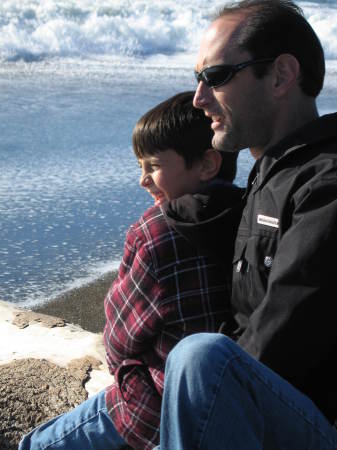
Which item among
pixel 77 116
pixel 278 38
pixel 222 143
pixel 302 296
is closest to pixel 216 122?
pixel 222 143

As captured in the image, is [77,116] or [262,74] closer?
[262,74]

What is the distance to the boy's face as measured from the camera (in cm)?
253

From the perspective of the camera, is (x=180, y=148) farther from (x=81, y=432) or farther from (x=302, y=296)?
(x=81, y=432)

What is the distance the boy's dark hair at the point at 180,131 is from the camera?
2.51m

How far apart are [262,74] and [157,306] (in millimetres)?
777

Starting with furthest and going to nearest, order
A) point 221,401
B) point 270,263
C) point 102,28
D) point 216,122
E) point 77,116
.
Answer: point 102,28
point 77,116
point 216,122
point 270,263
point 221,401

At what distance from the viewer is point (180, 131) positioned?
8.25ft

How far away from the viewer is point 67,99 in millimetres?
9164

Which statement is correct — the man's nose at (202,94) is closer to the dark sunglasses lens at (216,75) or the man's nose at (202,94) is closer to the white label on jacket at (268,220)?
the dark sunglasses lens at (216,75)

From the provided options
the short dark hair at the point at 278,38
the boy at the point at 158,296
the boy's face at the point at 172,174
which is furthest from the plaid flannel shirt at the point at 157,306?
the short dark hair at the point at 278,38

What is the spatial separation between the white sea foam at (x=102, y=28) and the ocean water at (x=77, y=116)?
2 cm

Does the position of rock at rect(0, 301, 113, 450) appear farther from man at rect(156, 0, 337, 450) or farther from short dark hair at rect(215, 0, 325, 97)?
short dark hair at rect(215, 0, 325, 97)

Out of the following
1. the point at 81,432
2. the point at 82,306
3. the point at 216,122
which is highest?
the point at 216,122

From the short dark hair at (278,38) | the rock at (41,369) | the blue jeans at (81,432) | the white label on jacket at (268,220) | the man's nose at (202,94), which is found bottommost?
the rock at (41,369)
